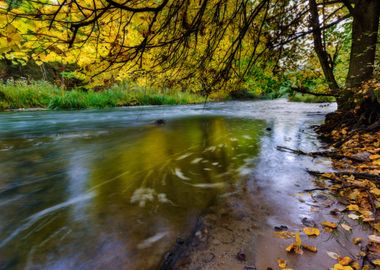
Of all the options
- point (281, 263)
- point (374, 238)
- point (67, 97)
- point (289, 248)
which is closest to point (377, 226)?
point (374, 238)

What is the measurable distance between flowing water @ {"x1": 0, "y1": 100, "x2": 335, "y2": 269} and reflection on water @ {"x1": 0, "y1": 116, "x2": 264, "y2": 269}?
0.04 ft

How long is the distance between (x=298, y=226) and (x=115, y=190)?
256cm

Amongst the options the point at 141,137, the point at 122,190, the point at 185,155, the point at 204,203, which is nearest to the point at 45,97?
the point at 141,137

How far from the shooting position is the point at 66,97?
61.3 feet

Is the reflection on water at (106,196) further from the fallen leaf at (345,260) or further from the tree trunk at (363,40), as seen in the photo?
the tree trunk at (363,40)

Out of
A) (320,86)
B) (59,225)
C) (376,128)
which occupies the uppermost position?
(320,86)

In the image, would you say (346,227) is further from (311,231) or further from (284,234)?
(284,234)

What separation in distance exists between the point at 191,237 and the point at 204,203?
80cm

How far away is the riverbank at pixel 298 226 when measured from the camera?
2.17m

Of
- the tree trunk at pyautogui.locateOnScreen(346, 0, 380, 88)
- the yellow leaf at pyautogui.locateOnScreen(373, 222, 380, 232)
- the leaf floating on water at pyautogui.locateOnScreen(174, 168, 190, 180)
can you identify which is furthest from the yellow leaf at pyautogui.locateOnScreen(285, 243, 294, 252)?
the tree trunk at pyautogui.locateOnScreen(346, 0, 380, 88)

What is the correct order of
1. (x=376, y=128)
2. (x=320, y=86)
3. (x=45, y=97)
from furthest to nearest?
(x=45, y=97) → (x=320, y=86) → (x=376, y=128)

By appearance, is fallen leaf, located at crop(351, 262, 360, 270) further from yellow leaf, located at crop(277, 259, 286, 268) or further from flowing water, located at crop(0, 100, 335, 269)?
flowing water, located at crop(0, 100, 335, 269)

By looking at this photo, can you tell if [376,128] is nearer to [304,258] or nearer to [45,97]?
[304,258]

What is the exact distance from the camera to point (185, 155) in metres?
5.92
